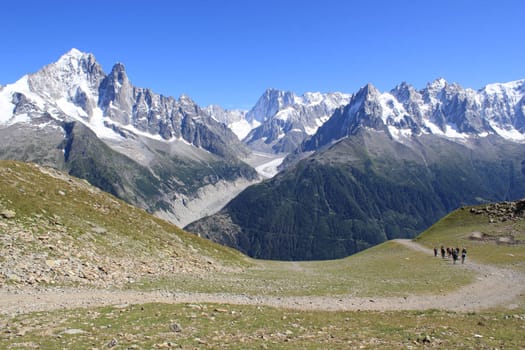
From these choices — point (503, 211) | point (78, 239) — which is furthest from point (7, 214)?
point (503, 211)

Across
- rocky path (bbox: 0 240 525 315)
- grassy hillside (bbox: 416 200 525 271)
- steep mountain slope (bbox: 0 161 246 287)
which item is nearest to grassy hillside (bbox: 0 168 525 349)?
steep mountain slope (bbox: 0 161 246 287)

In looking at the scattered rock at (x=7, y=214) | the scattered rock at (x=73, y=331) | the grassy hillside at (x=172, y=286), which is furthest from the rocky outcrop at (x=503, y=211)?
the scattered rock at (x=73, y=331)

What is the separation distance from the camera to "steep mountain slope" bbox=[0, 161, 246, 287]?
32.8m

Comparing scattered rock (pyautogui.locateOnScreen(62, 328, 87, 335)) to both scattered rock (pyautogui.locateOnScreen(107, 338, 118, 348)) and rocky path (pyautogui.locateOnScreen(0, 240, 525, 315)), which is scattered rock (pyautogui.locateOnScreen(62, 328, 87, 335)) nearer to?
scattered rock (pyautogui.locateOnScreen(107, 338, 118, 348))

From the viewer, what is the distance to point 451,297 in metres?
35.6

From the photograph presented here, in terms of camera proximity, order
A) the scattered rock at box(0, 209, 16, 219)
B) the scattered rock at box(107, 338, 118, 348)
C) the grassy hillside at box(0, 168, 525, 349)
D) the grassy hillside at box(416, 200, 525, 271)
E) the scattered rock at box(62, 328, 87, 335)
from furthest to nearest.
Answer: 1. the grassy hillside at box(416, 200, 525, 271)
2. the scattered rock at box(0, 209, 16, 219)
3. the grassy hillside at box(0, 168, 525, 349)
4. the scattered rock at box(62, 328, 87, 335)
5. the scattered rock at box(107, 338, 118, 348)

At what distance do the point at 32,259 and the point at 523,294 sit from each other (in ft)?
132

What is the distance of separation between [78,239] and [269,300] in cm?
1986

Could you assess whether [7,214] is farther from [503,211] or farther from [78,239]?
[503,211]

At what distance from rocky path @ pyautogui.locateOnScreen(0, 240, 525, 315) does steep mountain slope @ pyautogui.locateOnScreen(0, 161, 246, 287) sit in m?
3.22

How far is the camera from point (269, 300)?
3209cm

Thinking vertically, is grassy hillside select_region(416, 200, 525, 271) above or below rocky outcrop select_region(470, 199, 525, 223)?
below

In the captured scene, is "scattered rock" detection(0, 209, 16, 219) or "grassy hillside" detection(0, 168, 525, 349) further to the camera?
"scattered rock" detection(0, 209, 16, 219)

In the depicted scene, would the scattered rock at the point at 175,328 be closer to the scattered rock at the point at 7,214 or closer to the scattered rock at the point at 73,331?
the scattered rock at the point at 73,331
